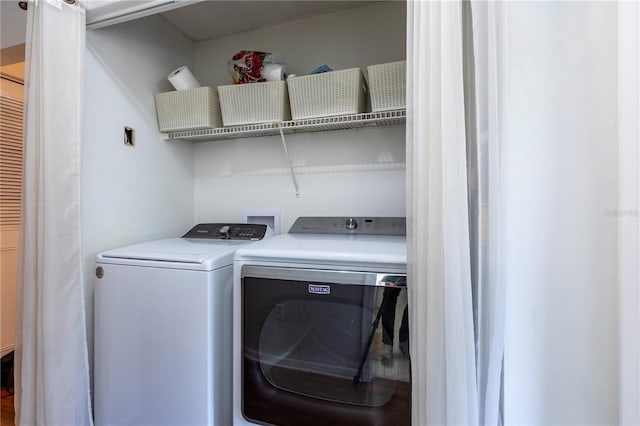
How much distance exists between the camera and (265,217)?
2020 millimetres

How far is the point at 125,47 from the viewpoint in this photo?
166 centimetres

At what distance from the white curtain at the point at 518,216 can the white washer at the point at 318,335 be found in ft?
0.71

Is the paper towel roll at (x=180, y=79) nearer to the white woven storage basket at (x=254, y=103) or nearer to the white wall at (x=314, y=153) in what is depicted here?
the white woven storage basket at (x=254, y=103)

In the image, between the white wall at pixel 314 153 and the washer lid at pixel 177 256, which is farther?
the white wall at pixel 314 153

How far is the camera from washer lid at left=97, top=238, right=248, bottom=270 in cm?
121

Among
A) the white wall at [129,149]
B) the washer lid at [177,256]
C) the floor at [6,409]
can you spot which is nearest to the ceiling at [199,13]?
the white wall at [129,149]

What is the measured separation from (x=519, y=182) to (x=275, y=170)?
4.93 ft

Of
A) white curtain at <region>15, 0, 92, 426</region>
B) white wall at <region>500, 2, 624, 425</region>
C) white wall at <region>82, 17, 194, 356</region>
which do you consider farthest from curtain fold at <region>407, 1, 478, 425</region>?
white wall at <region>82, 17, 194, 356</region>

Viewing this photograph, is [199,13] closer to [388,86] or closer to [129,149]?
[129,149]

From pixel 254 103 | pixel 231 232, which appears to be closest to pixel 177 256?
pixel 231 232

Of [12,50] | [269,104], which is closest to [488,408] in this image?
[269,104]

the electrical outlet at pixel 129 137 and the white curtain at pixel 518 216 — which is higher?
the electrical outlet at pixel 129 137

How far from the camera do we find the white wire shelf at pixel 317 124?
152 centimetres

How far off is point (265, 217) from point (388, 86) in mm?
1106
